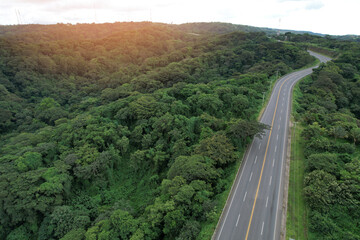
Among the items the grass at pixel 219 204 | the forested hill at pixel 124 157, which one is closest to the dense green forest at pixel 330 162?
the grass at pixel 219 204

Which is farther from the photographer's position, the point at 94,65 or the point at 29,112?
the point at 94,65

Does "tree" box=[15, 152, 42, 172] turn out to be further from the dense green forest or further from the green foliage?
the green foliage

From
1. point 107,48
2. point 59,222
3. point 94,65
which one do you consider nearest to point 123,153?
point 59,222

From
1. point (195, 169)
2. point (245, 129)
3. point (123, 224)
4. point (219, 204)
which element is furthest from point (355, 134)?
point (123, 224)

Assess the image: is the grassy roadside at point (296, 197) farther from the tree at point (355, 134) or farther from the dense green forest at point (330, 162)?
the tree at point (355, 134)

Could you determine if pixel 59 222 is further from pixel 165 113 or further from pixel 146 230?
pixel 165 113

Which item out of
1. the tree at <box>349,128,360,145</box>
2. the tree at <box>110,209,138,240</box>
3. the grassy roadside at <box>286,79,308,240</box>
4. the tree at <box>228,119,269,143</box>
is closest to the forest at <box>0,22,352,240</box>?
the tree at <box>110,209,138,240</box>
